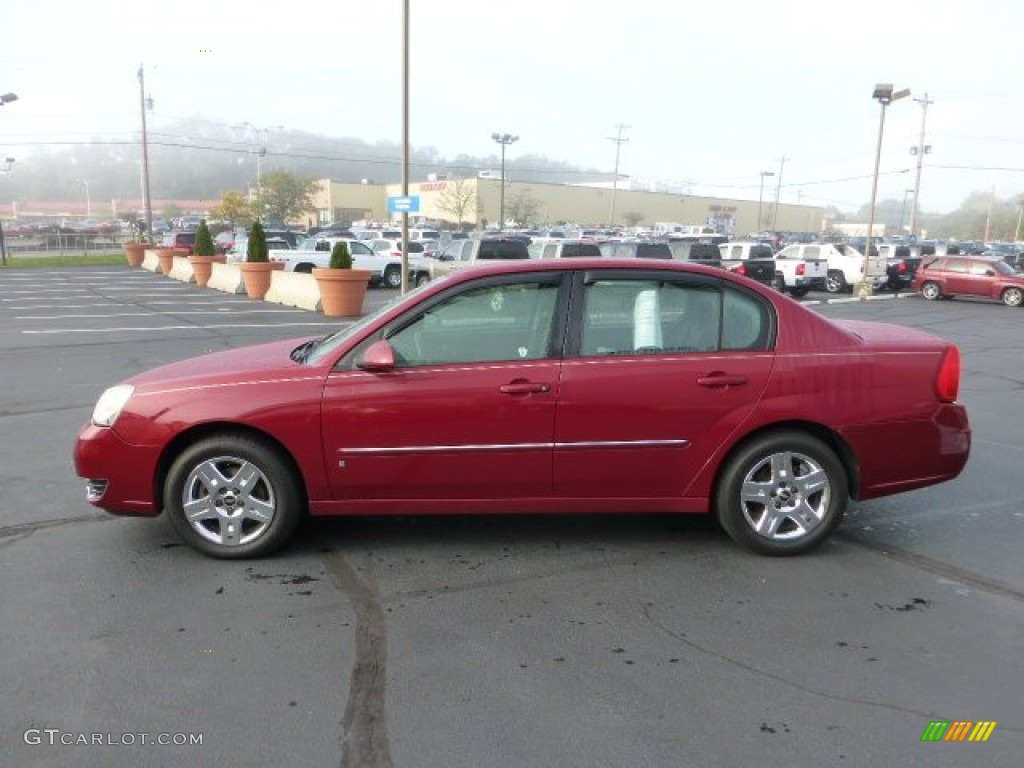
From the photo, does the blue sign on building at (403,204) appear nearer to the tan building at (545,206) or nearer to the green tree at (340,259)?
the green tree at (340,259)

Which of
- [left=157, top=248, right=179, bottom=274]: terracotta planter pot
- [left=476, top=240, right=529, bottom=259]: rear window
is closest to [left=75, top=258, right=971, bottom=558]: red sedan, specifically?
[left=476, top=240, right=529, bottom=259]: rear window

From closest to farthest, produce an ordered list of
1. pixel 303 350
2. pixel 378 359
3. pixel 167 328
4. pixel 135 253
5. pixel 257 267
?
pixel 378 359 < pixel 303 350 < pixel 167 328 < pixel 257 267 < pixel 135 253

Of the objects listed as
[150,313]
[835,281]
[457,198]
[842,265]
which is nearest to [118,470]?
[150,313]

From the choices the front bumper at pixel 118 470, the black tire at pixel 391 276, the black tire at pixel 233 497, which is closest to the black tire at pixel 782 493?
the black tire at pixel 233 497

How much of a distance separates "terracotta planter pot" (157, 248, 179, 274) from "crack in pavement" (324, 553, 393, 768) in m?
32.0

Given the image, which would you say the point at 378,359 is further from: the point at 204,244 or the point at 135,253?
the point at 135,253

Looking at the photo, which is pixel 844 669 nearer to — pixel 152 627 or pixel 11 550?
pixel 152 627

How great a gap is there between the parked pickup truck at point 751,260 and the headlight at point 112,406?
2021 centimetres

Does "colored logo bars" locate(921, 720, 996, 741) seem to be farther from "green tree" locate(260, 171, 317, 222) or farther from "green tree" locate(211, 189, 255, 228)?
"green tree" locate(260, 171, 317, 222)

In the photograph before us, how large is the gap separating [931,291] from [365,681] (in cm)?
2670

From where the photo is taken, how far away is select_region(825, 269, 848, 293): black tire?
28.2 m

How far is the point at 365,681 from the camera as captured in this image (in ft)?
10.8

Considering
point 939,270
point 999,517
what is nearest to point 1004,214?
point 939,270

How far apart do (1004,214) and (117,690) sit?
147815mm
